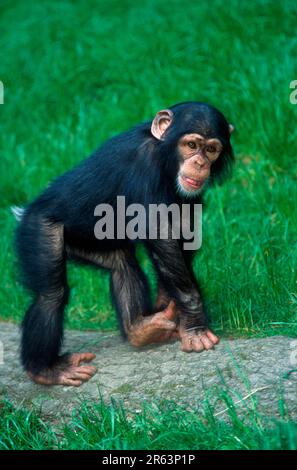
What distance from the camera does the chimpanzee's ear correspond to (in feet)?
14.5

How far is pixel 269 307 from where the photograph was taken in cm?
480

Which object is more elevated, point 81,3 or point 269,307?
point 81,3

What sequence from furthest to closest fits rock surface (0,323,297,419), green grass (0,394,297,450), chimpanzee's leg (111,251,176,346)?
chimpanzee's leg (111,251,176,346), rock surface (0,323,297,419), green grass (0,394,297,450)

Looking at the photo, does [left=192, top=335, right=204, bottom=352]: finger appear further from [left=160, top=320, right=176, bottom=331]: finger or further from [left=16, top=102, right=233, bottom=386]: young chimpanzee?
[left=160, top=320, right=176, bottom=331]: finger

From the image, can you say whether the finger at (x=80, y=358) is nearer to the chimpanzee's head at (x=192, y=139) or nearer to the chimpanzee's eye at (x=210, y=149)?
the chimpanzee's head at (x=192, y=139)

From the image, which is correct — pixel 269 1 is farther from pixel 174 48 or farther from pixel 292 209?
pixel 292 209

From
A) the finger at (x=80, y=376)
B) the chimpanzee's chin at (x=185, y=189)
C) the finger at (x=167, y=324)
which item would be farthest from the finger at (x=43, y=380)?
the chimpanzee's chin at (x=185, y=189)

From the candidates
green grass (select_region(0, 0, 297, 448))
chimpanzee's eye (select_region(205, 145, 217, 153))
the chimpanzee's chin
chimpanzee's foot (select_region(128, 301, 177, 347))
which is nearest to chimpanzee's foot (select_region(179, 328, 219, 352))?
chimpanzee's foot (select_region(128, 301, 177, 347))

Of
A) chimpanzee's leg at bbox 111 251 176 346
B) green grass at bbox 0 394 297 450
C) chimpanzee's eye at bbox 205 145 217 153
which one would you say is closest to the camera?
green grass at bbox 0 394 297 450

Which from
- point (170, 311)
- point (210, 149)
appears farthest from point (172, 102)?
point (170, 311)
